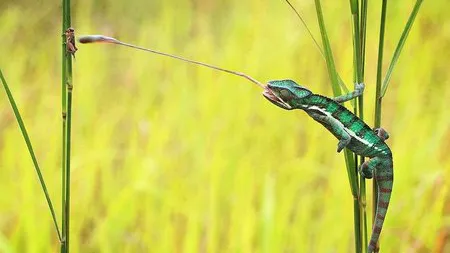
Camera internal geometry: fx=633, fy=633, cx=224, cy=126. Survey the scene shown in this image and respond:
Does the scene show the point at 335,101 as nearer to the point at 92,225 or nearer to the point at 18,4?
the point at 92,225

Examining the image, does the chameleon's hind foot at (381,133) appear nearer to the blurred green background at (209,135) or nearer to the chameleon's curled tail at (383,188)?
the chameleon's curled tail at (383,188)

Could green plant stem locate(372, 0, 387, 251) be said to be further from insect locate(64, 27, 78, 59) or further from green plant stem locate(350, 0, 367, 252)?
insect locate(64, 27, 78, 59)

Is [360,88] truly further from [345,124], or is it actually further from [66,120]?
[66,120]

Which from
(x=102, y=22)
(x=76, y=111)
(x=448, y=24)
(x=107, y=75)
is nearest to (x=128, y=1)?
(x=102, y=22)

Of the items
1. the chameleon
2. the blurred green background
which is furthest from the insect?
the blurred green background

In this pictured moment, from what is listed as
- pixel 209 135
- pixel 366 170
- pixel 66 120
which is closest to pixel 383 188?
pixel 366 170

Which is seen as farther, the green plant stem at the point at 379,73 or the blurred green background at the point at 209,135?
the blurred green background at the point at 209,135

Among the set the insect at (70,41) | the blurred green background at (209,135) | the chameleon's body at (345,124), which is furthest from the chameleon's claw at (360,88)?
the blurred green background at (209,135)
